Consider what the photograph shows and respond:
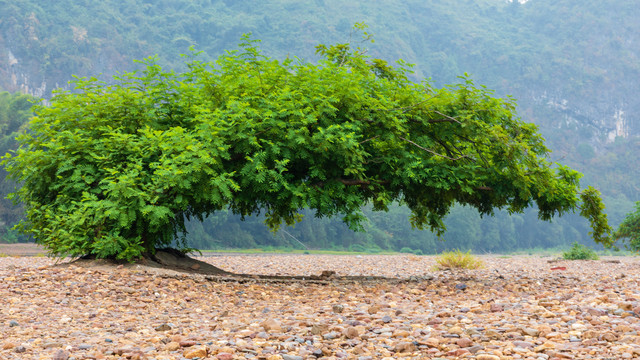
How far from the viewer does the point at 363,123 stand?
531 inches

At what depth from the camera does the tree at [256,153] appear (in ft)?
38.7

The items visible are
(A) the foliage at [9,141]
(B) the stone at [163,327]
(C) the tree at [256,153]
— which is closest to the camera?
(B) the stone at [163,327]

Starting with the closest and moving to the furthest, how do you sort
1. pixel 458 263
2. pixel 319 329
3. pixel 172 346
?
pixel 172 346 → pixel 319 329 → pixel 458 263

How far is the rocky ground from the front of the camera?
246 inches

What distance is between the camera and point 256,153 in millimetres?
11961

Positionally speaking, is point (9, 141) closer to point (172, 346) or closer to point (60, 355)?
point (60, 355)

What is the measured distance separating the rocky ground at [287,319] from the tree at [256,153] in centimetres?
160

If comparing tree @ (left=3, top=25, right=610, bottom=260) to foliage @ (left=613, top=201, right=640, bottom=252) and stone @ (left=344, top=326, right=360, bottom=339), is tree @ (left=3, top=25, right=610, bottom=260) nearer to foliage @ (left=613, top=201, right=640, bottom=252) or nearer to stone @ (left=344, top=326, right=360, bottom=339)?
stone @ (left=344, top=326, right=360, bottom=339)

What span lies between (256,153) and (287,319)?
182 inches

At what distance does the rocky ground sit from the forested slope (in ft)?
149

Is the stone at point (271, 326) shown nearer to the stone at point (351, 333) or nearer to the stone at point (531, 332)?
the stone at point (351, 333)

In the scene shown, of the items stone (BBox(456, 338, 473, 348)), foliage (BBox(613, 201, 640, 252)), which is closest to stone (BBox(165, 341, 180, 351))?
stone (BBox(456, 338, 473, 348))

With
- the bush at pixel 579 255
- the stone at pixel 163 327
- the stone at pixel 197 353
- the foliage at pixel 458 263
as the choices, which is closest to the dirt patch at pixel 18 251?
the foliage at pixel 458 263

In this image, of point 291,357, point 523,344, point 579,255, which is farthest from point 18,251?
point 523,344
